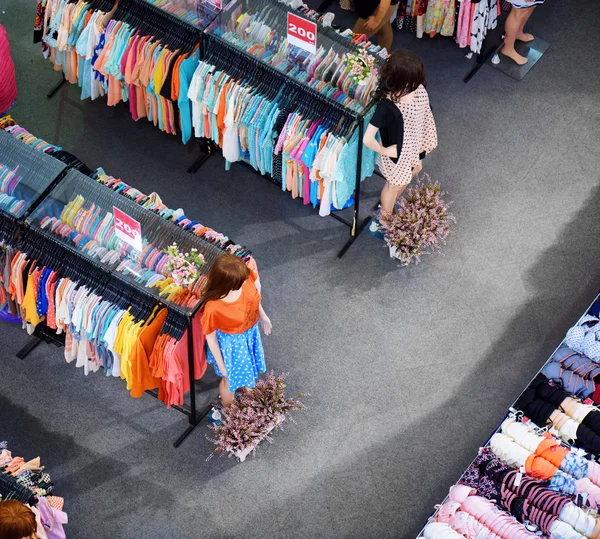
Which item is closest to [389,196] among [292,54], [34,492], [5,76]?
[292,54]

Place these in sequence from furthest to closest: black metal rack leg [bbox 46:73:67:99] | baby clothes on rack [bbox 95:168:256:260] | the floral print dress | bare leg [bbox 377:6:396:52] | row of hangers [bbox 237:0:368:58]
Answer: black metal rack leg [bbox 46:73:67:99] → the floral print dress → bare leg [bbox 377:6:396:52] → row of hangers [bbox 237:0:368:58] → baby clothes on rack [bbox 95:168:256:260]

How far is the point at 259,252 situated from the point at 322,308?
0.73m

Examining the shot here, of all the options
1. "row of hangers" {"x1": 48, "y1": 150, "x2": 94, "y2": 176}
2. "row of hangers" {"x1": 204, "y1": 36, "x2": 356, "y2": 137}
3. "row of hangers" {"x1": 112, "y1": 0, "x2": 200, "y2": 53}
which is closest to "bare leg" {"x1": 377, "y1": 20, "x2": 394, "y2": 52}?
"row of hangers" {"x1": 204, "y1": 36, "x2": 356, "y2": 137}

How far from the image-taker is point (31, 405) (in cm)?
725

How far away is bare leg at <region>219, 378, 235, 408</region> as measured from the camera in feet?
22.5

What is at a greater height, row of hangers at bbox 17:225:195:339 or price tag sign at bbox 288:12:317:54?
price tag sign at bbox 288:12:317:54

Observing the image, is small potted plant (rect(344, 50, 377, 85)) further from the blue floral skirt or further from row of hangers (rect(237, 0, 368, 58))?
the blue floral skirt

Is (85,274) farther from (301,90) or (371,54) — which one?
(371,54)

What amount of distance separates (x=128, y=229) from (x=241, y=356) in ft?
3.57

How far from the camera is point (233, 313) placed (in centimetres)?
611

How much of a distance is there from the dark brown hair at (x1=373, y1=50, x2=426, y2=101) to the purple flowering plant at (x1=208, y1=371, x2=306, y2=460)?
Result: 2.16 meters

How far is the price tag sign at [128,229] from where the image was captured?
635cm

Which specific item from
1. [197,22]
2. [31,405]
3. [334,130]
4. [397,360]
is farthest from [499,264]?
[31,405]

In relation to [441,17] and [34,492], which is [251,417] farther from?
[441,17]
